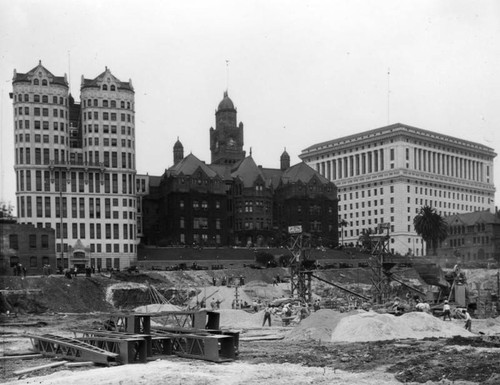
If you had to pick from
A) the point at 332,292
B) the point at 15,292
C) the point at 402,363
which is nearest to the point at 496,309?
the point at 332,292

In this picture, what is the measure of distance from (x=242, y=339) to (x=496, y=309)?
35.1 meters

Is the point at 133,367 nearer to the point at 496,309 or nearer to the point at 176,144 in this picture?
the point at 496,309

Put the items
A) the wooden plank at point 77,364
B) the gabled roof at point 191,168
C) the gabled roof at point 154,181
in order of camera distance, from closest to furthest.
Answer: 1. the wooden plank at point 77,364
2. the gabled roof at point 191,168
3. the gabled roof at point 154,181

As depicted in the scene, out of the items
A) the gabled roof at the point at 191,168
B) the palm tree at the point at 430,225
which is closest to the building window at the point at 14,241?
the gabled roof at the point at 191,168

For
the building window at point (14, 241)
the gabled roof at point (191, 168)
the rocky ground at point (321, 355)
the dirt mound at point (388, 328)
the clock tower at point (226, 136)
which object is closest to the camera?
the rocky ground at point (321, 355)

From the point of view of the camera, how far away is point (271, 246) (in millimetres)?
134750

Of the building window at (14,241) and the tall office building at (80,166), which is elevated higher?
the tall office building at (80,166)

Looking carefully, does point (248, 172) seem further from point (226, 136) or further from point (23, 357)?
point (23, 357)

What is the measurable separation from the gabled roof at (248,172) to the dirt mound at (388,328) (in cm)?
9574

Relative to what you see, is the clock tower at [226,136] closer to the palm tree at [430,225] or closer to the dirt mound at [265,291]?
the palm tree at [430,225]

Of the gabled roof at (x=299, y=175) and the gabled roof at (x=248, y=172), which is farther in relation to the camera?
the gabled roof at (x=299, y=175)

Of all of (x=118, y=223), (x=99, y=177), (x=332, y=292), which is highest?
(x=99, y=177)

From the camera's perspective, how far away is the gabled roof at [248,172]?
465 ft

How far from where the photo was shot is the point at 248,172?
14350 cm
